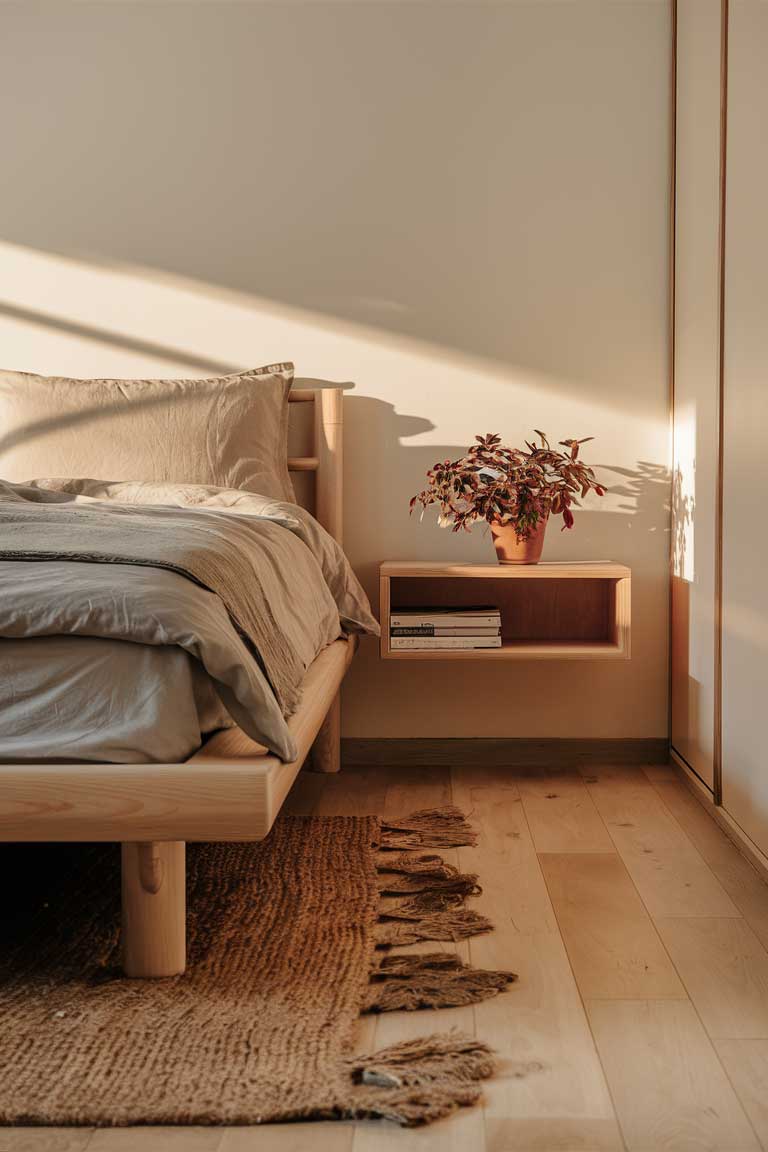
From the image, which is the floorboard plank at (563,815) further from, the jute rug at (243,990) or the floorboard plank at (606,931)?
the jute rug at (243,990)

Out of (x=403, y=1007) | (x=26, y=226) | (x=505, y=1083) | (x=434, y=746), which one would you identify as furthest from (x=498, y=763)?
(x=26, y=226)

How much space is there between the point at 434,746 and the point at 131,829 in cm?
171

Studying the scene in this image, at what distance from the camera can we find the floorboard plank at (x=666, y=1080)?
45.7 inches

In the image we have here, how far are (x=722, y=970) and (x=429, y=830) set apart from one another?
0.84 m

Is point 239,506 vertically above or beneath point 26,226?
beneath

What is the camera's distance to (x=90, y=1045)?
135cm

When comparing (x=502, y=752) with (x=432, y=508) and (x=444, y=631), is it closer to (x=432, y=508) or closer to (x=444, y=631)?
(x=444, y=631)

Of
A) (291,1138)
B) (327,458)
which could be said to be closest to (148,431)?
(327,458)

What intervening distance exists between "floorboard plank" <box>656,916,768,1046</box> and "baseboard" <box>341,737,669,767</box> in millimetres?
1215

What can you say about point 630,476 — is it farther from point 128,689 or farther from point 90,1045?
point 90,1045

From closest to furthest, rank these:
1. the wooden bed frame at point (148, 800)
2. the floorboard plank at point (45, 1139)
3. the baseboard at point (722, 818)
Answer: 1. the floorboard plank at point (45, 1139)
2. the wooden bed frame at point (148, 800)
3. the baseboard at point (722, 818)

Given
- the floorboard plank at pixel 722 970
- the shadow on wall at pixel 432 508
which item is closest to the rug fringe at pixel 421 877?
the floorboard plank at pixel 722 970

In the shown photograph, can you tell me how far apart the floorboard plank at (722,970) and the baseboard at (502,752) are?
1.21 metres

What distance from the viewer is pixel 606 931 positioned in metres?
1.78
